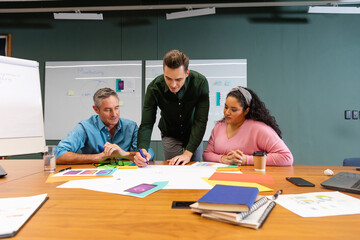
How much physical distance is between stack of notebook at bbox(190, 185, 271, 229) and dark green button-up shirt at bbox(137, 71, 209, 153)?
3.68ft

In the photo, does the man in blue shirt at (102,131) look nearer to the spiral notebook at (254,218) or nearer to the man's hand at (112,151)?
the man's hand at (112,151)

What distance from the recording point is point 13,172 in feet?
4.04

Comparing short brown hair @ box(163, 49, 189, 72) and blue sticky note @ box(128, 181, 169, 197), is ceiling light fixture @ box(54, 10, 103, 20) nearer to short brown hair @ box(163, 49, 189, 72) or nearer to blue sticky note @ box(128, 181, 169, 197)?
short brown hair @ box(163, 49, 189, 72)

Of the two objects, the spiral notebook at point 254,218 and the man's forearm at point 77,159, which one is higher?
the spiral notebook at point 254,218

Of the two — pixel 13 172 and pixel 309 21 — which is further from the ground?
pixel 309 21

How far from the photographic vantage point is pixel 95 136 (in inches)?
71.8

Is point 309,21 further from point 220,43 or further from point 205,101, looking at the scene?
point 205,101

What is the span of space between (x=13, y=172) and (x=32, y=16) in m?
3.13

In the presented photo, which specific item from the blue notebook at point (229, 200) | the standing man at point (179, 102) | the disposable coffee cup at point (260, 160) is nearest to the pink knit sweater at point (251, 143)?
the standing man at point (179, 102)

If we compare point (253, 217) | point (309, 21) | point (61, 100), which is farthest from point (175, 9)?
point (253, 217)

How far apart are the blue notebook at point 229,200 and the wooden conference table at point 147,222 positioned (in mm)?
37

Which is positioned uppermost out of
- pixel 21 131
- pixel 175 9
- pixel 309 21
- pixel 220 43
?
pixel 175 9

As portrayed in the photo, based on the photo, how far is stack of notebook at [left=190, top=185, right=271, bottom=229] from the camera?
565mm

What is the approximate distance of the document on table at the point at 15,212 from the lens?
1.71 ft
